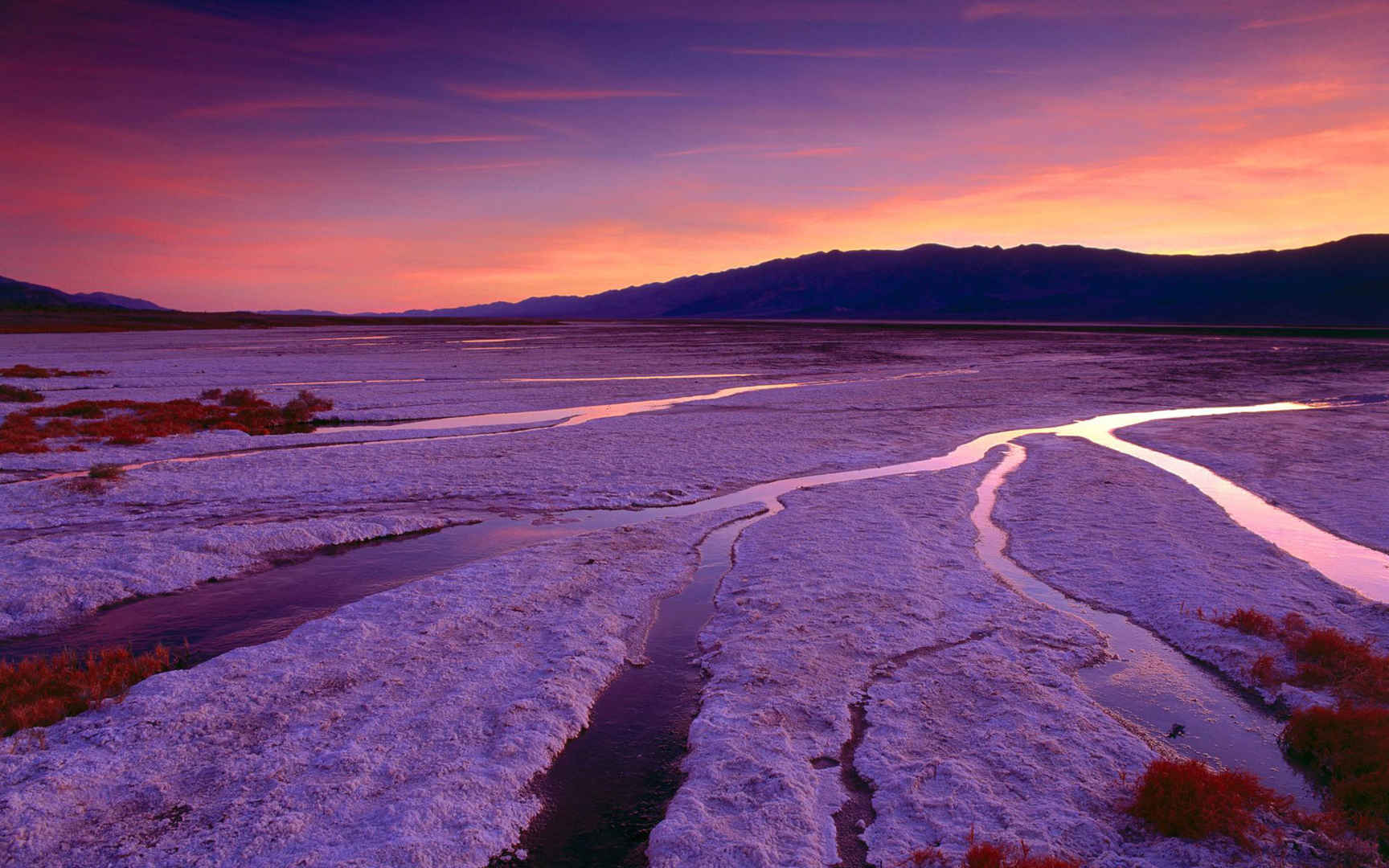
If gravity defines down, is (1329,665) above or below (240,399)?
below

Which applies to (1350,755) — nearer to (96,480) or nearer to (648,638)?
(648,638)

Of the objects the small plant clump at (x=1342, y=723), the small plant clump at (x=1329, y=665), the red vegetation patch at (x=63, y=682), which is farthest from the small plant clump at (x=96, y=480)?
the small plant clump at (x=1329, y=665)

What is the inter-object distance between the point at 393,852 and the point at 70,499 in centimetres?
1264

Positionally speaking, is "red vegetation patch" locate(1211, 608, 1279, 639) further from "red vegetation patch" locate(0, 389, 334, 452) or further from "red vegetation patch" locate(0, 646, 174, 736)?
"red vegetation patch" locate(0, 389, 334, 452)

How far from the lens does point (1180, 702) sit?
698cm

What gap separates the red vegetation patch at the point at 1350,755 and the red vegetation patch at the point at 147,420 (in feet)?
74.0

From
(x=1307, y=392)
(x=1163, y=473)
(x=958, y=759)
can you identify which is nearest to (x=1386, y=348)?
(x=1307, y=392)

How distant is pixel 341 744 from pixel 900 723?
4.79 m

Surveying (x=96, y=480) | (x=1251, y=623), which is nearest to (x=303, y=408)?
(x=96, y=480)

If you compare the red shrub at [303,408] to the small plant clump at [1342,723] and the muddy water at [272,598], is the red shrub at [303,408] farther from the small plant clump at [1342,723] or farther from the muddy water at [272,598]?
the small plant clump at [1342,723]

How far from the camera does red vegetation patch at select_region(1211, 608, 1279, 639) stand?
7980 mm

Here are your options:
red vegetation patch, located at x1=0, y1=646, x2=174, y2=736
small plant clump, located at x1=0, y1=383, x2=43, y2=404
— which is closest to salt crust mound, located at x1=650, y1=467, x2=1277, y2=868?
red vegetation patch, located at x1=0, y1=646, x2=174, y2=736

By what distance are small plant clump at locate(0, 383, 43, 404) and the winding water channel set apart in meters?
23.1

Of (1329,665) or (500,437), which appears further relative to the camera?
(500,437)
